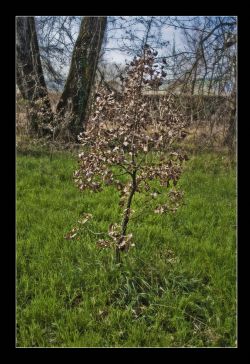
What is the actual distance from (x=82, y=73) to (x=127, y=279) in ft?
19.1

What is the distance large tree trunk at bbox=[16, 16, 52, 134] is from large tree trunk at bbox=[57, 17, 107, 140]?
437 mm

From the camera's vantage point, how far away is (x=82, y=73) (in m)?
8.60

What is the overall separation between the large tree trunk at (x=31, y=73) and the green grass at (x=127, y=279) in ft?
10.6

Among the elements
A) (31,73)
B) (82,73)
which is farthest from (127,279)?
(31,73)

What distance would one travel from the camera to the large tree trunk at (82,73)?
804 cm

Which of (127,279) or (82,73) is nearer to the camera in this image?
(127,279)

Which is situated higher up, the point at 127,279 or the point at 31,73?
the point at 31,73

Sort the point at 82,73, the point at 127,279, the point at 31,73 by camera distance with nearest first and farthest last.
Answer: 1. the point at 127,279
2. the point at 82,73
3. the point at 31,73

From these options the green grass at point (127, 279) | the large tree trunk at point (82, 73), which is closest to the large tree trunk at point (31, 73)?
the large tree trunk at point (82, 73)

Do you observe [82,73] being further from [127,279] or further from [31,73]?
[127,279]

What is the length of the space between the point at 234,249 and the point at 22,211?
259 cm

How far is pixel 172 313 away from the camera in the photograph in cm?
348

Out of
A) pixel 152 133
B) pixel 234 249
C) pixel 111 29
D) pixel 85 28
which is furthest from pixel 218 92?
pixel 152 133

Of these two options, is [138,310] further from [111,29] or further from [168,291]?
[111,29]
